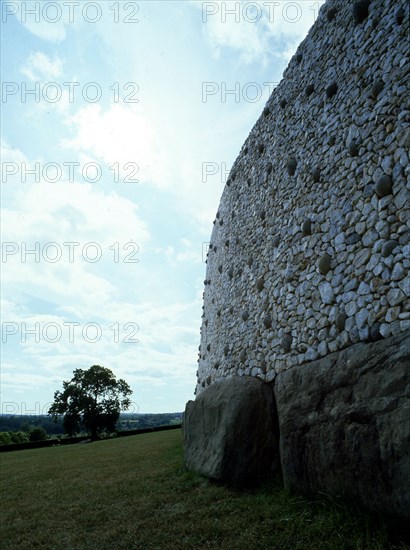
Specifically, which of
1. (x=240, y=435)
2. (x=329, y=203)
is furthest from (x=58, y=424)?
(x=329, y=203)

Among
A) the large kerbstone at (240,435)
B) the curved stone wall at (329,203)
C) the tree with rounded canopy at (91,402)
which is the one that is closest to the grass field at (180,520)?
the large kerbstone at (240,435)

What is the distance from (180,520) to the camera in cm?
496

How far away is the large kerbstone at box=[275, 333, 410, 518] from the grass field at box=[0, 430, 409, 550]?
0.29m

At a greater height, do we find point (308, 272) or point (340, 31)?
point (340, 31)

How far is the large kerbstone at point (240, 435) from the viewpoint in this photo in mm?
5906

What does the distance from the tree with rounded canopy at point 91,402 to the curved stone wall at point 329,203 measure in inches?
1719

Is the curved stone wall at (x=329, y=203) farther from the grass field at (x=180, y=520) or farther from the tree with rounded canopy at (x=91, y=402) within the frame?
the tree with rounded canopy at (x=91, y=402)

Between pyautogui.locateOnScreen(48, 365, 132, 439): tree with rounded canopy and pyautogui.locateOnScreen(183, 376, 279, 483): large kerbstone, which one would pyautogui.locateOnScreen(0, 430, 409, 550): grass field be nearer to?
pyautogui.locateOnScreen(183, 376, 279, 483): large kerbstone

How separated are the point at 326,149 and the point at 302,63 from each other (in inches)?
93.6

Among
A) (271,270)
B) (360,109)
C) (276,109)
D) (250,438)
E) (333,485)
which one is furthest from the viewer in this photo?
(276,109)

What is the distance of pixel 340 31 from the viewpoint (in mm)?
6324

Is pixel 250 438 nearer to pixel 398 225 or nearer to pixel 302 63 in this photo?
pixel 398 225

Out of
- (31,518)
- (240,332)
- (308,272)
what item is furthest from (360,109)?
(31,518)

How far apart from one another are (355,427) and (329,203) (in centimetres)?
323
